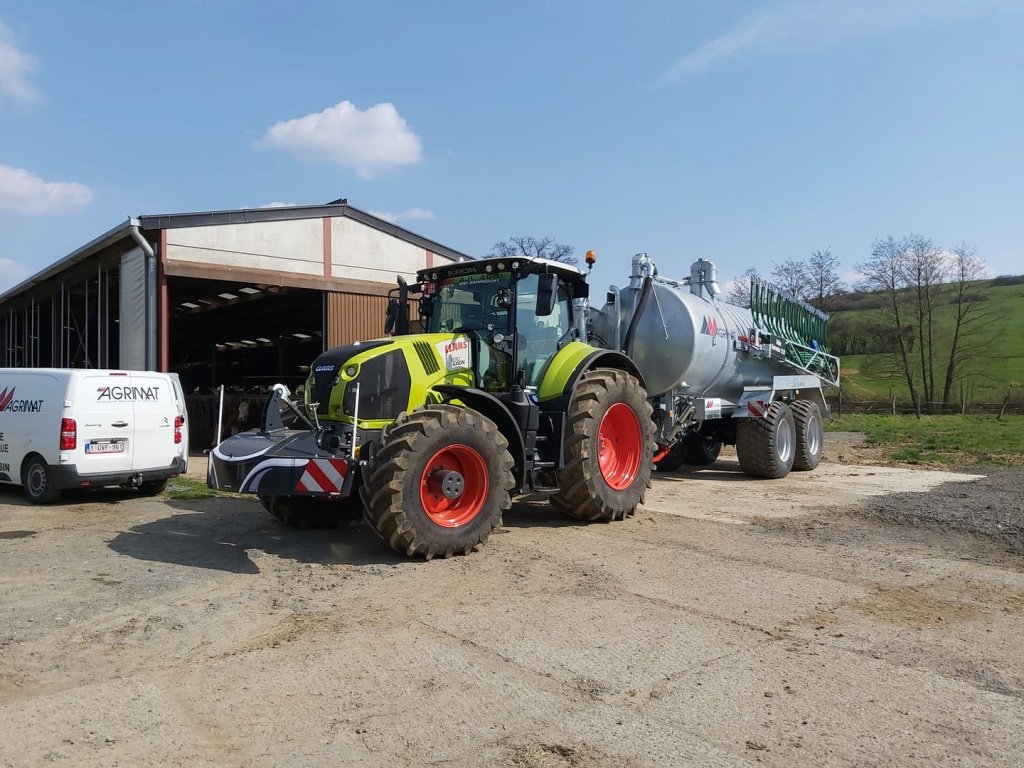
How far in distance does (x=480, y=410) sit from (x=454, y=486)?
111 cm

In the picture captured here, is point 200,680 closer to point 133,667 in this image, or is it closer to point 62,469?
point 133,667

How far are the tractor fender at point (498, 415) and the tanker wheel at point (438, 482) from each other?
534mm

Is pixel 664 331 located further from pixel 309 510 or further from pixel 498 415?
pixel 309 510

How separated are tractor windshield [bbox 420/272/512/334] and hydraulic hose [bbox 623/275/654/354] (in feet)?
10.2

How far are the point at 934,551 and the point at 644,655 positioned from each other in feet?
13.7

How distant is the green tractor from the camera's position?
6449mm

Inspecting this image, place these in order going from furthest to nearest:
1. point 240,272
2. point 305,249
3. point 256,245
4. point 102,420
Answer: point 305,249 < point 256,245 < point 240,272 < point 102,420

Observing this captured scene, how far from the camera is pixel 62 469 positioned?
384 inches

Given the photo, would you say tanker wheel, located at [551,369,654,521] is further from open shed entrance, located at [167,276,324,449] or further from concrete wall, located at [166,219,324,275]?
concrete wall, located at [166,219,324,275]

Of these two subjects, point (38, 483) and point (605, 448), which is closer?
point (605, 448)

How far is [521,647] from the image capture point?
4621 mm

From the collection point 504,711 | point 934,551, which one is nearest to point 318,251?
point 934,551

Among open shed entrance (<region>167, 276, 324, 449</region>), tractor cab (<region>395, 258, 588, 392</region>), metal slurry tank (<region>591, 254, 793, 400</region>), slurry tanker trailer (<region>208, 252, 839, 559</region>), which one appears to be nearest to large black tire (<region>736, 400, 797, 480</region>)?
metal slurry tank (<region>591, 254, 793, 400</region>)

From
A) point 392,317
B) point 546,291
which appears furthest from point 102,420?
point 546,291
